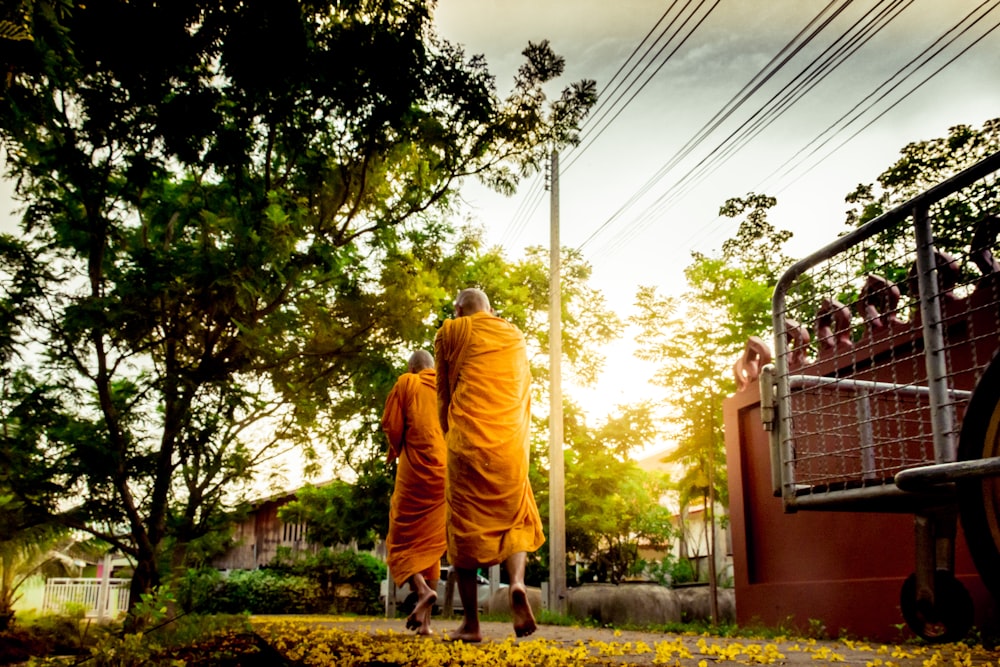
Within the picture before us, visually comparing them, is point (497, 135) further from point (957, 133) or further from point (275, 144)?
point (957, 133)

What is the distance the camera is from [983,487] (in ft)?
6.34

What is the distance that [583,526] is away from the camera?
1844 centimetres


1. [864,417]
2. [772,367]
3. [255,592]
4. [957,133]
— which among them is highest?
[957,133]

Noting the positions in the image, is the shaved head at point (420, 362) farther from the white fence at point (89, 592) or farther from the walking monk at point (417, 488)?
the white fence at point (89, 592)

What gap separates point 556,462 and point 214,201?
672 cm

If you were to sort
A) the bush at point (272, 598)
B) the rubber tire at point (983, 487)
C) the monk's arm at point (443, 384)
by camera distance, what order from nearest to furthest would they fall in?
→ the rubber tire at point (983, 487) → the monk's arm at point (443, 384) → the bush at point (272, 598)

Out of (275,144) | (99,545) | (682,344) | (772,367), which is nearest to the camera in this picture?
(772,367)

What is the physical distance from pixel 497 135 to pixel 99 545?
17.4 ft

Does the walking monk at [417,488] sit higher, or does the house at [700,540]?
the walking monk at [417,488]

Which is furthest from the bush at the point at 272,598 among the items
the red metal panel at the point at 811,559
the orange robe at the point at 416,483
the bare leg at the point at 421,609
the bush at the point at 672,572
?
the bare leg at the point at 421,609

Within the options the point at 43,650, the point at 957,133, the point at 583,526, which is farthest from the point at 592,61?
the point at 583,526

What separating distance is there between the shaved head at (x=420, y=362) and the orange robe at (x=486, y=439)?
4.80 ft

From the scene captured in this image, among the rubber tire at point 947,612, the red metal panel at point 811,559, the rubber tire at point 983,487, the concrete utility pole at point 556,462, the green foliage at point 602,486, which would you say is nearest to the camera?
the rubber tire at point 983,487

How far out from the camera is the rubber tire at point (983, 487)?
1.86 meters
